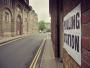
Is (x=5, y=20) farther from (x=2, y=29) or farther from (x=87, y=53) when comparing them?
(x=87, y=53)

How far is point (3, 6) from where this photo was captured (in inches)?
1689

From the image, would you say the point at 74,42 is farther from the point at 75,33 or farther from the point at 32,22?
the point at 32,22

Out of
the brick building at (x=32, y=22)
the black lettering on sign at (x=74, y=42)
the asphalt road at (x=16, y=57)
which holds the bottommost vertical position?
the asphalt road at (x=16, y=57)

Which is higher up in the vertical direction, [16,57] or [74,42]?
[74,42]

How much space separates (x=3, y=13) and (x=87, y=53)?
41.4 meters

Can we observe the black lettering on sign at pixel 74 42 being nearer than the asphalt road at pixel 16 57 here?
Yes

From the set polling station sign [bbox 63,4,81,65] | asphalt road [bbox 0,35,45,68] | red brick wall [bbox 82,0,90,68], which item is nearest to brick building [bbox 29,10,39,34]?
asphalt road [bbox 0,35,45,68]

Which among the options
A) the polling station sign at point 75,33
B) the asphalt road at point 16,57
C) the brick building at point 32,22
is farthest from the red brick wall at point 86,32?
the brick building at point 32,22

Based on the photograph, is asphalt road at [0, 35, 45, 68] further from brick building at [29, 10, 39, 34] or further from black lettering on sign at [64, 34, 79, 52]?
brick building at [29, 10, 39, 34]

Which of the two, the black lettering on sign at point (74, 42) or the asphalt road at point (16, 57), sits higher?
the black lettering on sign at point (74, 42)

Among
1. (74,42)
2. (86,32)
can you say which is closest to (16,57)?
(74,42)

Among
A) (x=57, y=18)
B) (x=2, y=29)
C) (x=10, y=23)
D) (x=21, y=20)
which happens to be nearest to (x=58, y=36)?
(x=57, y=18)

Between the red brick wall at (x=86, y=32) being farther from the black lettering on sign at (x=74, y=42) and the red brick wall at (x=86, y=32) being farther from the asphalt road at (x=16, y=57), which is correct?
the asphalt road at (x=16, y=57)

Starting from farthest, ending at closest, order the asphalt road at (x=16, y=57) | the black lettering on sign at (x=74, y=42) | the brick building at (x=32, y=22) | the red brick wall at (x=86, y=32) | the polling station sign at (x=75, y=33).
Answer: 1. the brick building at (x=32, y=22)
2. the asphalt road at (x=16, y=57)
3. the black lettering on sign at (x=74, y=42)
4. the polling station sign at (x=75, y=33)
5. the red brick wall at (x=86, y=32)
